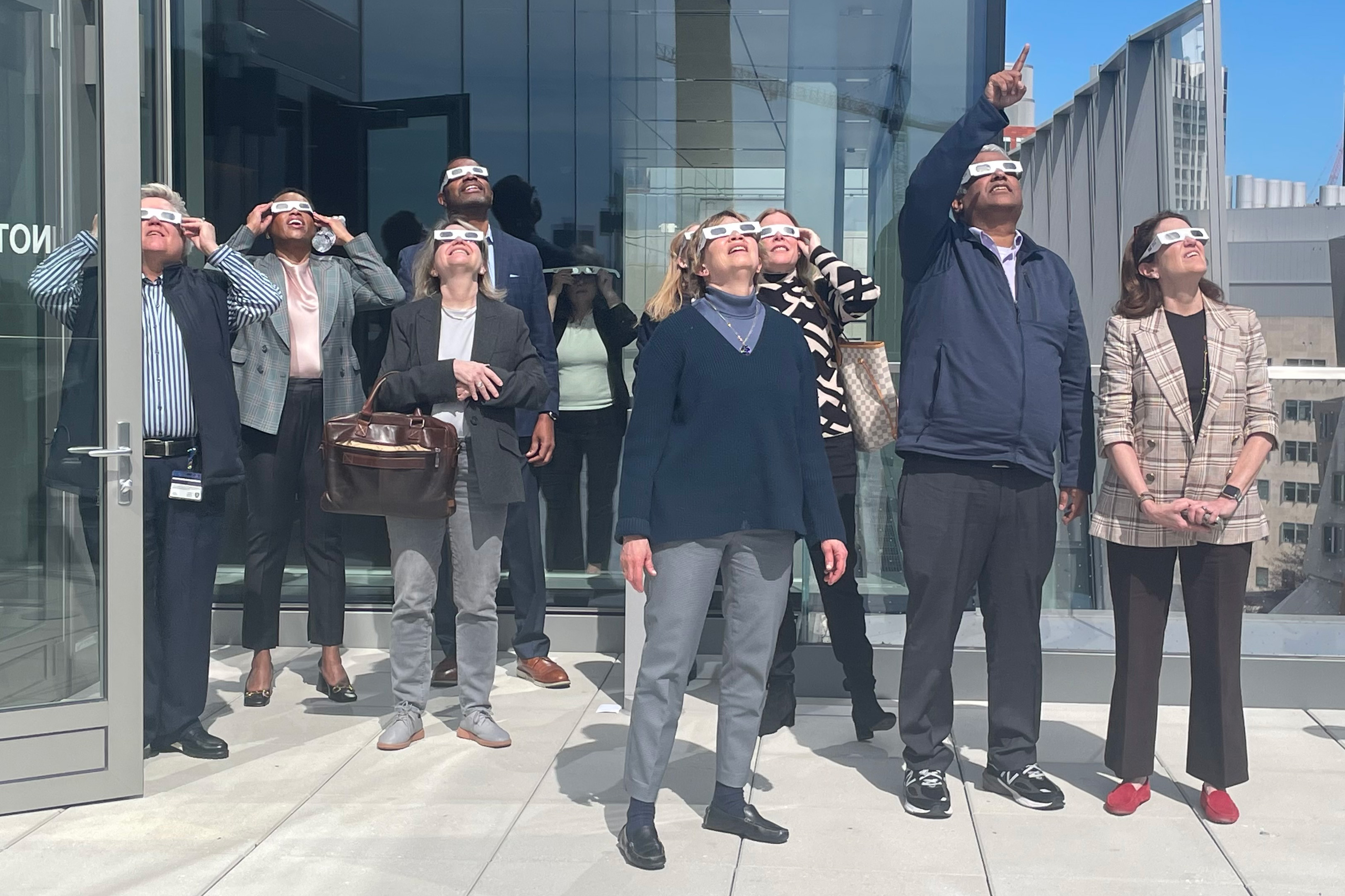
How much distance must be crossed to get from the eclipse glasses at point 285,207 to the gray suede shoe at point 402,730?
79.8 inches

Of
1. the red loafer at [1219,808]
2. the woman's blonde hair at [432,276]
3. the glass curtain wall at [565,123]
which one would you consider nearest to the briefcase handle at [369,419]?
the woman's blonde hair at [432,276]

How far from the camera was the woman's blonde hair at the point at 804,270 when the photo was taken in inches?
189

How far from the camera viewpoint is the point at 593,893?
11.6 feet

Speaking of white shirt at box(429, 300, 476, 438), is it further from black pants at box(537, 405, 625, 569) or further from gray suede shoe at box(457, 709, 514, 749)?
black pants at box(537, 405, 625, 569)

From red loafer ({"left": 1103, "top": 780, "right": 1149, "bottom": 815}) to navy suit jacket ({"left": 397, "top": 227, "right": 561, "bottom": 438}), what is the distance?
2699 mm

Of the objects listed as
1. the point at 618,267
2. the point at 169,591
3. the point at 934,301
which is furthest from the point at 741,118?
the point at 169,591

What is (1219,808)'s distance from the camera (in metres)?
4.10

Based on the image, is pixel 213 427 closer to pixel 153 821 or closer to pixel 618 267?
pixel 153 821

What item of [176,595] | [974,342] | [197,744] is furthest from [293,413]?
[974,342]

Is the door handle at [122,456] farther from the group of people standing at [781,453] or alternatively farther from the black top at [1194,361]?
the black top at [1194,361]

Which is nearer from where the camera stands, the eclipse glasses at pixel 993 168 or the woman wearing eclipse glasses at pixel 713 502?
the woman wearing eclipse glasses at pixel 713 502

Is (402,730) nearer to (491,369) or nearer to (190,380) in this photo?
(491,369)

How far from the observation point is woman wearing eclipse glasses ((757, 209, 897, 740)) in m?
4.75

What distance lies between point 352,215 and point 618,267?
1323mm
